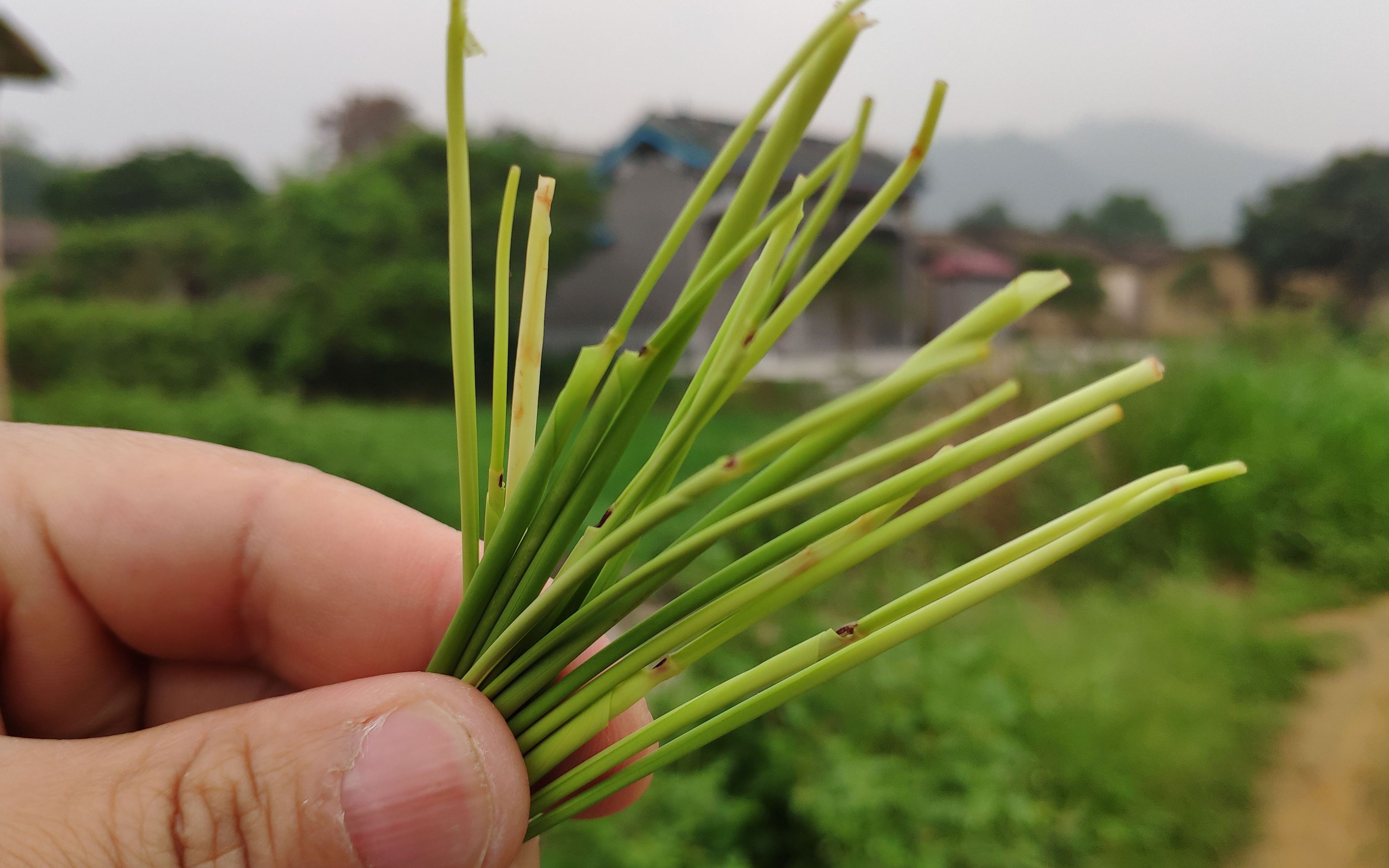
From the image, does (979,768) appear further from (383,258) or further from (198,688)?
(383,258)

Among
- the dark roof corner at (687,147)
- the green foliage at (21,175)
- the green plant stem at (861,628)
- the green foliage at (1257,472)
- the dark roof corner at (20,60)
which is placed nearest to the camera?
the green plant stem at (861,628)

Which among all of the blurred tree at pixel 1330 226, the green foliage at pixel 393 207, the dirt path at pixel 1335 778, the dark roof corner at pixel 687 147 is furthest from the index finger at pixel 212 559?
the blurred tree at pixel 1330 226

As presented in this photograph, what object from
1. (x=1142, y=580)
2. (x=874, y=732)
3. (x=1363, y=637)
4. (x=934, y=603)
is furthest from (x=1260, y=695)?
(x=934, y=603)

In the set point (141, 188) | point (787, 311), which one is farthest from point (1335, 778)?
point (141, 188)

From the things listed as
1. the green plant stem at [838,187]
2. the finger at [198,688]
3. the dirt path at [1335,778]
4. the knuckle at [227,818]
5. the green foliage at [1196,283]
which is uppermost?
the green plant stem at [838,187]

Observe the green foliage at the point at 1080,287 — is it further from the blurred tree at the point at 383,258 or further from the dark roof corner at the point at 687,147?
the blurred tree at the point at 383,258

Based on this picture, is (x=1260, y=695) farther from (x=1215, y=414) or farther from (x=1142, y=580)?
(x=1215, y=414)
